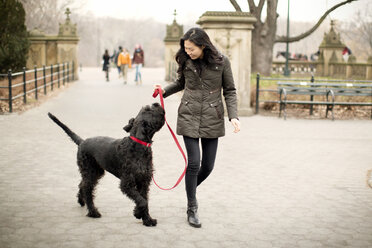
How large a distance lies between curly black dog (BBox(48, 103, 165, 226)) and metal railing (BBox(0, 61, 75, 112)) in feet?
28.1

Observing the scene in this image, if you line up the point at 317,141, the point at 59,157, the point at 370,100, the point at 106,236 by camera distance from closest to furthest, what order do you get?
1. the point at 106,236
2. the point at 59,157
3. the point at 317,141
4. the point at 370,100

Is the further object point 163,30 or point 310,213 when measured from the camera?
point 163,30

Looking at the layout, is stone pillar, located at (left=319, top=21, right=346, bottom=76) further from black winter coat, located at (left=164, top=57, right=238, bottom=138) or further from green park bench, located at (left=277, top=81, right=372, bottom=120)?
black winter coat, located at (left=164, top=57, right=238, bottom=138)

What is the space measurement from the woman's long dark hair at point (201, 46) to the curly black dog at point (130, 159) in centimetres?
64

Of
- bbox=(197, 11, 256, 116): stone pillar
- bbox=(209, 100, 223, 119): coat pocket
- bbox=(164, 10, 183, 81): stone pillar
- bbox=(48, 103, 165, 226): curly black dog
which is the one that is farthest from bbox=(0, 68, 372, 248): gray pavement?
bbox=(164, 10, 183, 81): stone pillar

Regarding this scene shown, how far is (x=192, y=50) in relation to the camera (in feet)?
15.0

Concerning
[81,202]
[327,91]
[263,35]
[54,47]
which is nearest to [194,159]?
[81,202]

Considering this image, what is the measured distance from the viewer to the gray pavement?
4.51m

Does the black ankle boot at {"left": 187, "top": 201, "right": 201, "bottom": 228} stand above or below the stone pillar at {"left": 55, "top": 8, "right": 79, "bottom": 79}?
below

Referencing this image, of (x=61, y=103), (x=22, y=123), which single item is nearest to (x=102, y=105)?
(x=61, y=103)

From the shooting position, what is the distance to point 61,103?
15219 mm

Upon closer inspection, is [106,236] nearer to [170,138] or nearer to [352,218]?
[352,218]

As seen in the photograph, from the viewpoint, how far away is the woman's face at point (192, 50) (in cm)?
454

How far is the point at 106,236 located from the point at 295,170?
12.1 feet
